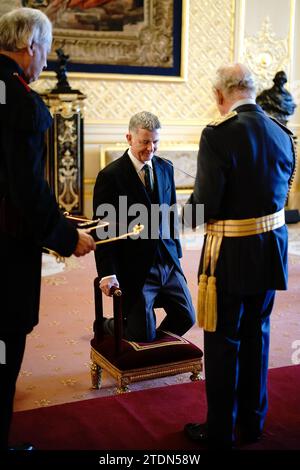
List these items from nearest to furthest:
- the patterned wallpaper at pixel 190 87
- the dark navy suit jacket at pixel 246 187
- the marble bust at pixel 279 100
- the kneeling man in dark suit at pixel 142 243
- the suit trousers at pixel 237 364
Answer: the dark navy suit jacket at pixel 246 187, the suit trousers at pixel 237 364, the kneeling man in dark suit at pixel 142 243, the patterned wallpaper at pixel 190 87, the marble bust at pixel 279 100

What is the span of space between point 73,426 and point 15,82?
1594mm

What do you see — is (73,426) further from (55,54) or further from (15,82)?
(55,54)

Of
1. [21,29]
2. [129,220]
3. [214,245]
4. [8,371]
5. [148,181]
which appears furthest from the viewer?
[148,181]

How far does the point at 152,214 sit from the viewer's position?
333 cm

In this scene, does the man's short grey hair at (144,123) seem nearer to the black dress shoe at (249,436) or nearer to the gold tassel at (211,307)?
the gold tassel at (211,307)

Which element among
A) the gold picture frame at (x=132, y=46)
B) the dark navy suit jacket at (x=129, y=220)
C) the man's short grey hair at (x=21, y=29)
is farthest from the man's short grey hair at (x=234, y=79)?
the gold picture frame at (x=132, y=46)

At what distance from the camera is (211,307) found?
2.44 meters

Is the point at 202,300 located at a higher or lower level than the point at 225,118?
lower

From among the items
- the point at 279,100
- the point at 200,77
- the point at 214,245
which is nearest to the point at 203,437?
the point at 214,245

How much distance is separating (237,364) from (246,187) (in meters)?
0.73

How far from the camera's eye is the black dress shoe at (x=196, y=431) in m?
2.66

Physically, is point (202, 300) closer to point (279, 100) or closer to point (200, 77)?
point (279, 100)

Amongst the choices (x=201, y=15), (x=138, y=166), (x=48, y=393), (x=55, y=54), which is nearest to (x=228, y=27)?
(x=201, y=15)

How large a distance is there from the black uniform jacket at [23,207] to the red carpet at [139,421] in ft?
2.50
